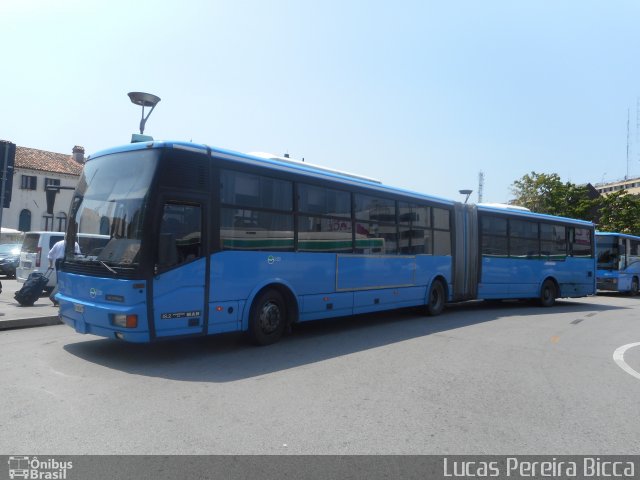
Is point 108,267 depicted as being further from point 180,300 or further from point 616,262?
point 616,262

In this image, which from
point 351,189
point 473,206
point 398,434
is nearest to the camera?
point 398,434

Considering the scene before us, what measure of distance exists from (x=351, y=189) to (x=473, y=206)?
20.6 ft

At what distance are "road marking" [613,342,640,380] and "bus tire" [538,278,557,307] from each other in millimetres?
7048

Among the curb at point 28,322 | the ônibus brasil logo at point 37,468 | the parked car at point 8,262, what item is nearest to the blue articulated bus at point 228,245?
the curb at point 28,322

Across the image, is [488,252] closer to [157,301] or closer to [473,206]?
[473,206]

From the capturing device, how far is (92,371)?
21.0ft

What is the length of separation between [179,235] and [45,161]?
153 ft

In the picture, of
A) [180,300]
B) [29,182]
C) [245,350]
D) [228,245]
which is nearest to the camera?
[180,300]

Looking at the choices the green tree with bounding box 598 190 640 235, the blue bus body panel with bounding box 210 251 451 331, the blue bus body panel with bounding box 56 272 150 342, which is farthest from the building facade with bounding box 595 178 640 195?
the blue bus body panel with bounding box 56 272 150 342

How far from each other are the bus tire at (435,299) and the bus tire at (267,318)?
5.61 meters

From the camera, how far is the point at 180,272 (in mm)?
6938

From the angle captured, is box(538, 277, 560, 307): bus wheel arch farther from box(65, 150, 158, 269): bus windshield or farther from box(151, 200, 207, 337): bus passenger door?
box(65, 150, 158, 269): bus windshield

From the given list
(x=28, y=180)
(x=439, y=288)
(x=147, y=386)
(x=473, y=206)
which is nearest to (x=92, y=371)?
(x=147, y=386)

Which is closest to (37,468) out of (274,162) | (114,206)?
(114,206)
